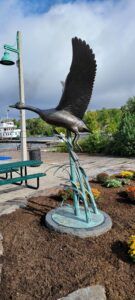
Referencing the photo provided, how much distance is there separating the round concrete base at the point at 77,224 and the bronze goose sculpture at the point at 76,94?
126cm

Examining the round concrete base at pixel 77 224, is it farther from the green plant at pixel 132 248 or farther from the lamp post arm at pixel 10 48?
Answer: the lamp post arm at pixel 10 48

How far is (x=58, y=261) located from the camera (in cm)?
308

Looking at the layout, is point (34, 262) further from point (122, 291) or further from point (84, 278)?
point (122, 291)

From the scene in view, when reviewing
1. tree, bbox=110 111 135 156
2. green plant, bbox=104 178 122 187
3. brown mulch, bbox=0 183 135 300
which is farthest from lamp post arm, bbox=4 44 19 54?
tree, bbox=110 111 135 156

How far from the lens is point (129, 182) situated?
672 cm

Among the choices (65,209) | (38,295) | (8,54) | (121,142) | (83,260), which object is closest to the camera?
(38,295)

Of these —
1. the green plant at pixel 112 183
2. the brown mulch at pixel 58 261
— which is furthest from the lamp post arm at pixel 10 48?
the brown mulch at pixel 58 261

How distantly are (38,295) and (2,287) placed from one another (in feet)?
1.33

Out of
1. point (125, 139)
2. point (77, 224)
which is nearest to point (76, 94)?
point (77, 224)

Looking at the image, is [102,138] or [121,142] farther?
[102,138]

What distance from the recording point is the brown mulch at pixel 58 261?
261cm

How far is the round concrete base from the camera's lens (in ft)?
11.8

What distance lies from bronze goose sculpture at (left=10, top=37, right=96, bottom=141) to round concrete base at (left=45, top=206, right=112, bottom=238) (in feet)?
4.14

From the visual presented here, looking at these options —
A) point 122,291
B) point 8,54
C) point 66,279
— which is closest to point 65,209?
point 66,279
